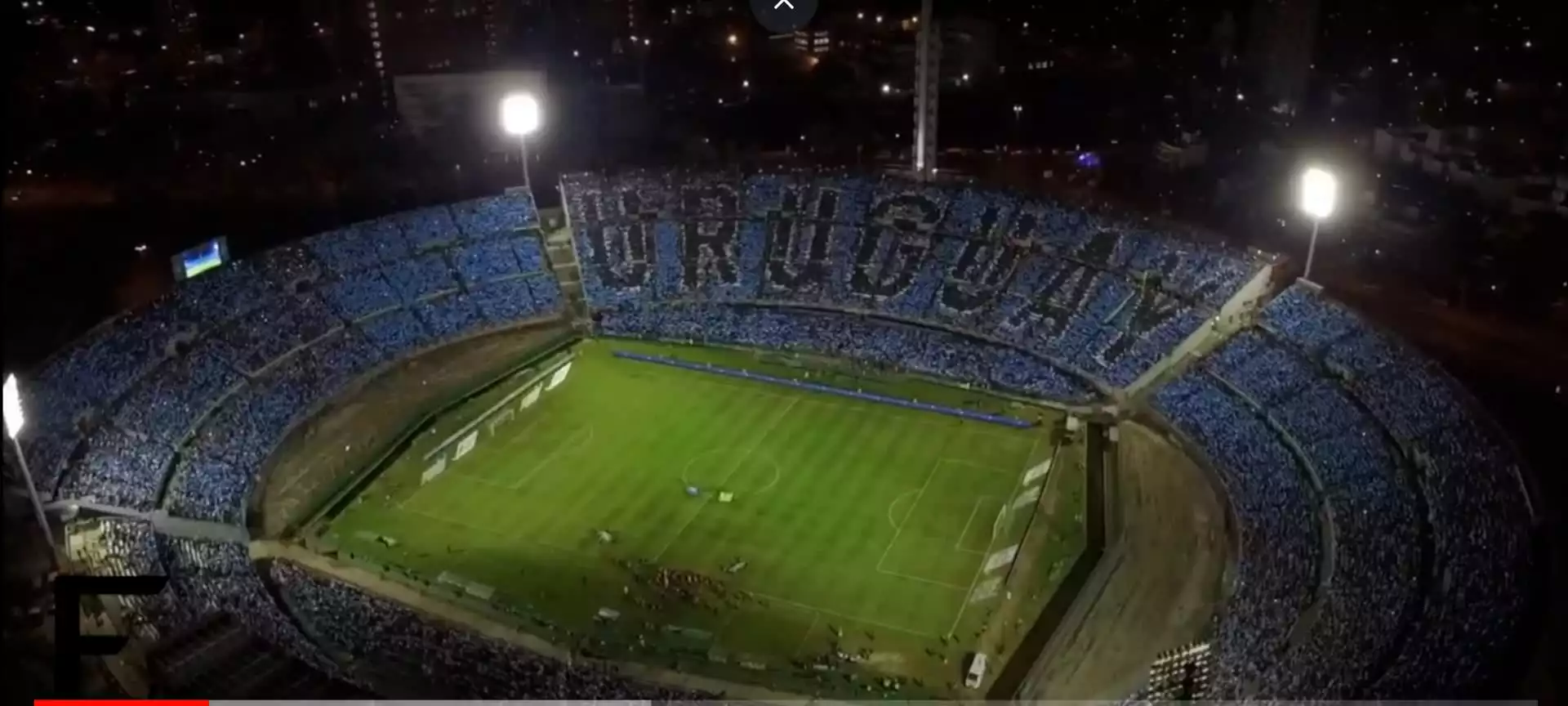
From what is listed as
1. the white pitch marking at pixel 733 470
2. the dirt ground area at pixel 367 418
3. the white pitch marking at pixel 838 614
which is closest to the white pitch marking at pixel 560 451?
the dirt ground area at pixel 367 418

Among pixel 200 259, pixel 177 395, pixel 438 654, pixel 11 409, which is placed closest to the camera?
pixel 11 409

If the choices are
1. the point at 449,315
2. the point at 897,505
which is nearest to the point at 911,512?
the point at 897,505

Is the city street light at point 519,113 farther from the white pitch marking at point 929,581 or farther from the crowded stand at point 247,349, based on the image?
the white pitch marking at point 929,581

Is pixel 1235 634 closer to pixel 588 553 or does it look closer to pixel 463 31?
pixel 588 553

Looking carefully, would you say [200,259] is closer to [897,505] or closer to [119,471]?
[119,471]

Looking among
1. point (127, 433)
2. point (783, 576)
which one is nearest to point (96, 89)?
point (127, 433)

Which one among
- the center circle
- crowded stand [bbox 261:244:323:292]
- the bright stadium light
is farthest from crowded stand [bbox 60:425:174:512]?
the center circle

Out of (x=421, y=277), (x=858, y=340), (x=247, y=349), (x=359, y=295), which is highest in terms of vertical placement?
(x=421, y=277)

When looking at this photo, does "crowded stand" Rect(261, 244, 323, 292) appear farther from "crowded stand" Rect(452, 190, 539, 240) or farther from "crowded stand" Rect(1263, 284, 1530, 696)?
"crowded stand" Rect(1263, 284, 1530, 696)
